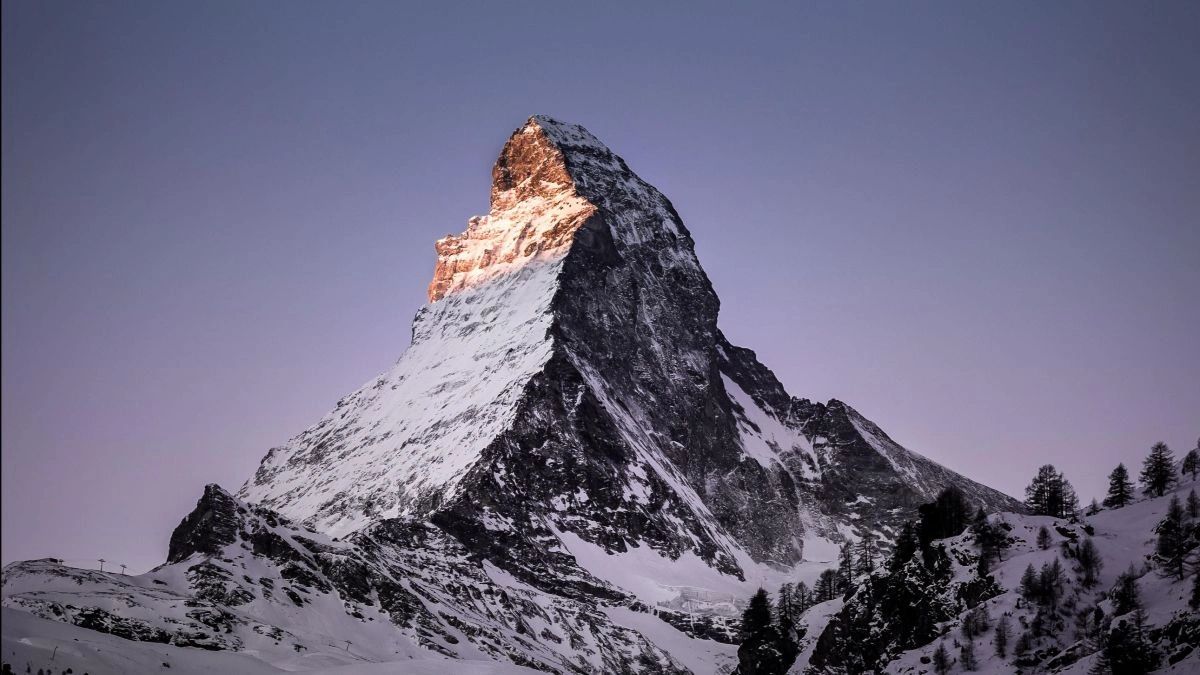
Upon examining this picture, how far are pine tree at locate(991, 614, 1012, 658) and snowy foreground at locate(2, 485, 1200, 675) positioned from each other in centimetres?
57

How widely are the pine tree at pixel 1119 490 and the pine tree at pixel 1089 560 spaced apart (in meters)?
21.2

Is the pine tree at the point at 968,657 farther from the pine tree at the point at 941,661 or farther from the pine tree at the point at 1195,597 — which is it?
the pine tree at the point at 1195,597

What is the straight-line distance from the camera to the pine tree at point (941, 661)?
12050 centimetres

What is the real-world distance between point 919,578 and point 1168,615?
3552 centimetres

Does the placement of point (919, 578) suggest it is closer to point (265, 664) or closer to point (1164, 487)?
point (1164, 487)

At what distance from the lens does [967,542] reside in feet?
443

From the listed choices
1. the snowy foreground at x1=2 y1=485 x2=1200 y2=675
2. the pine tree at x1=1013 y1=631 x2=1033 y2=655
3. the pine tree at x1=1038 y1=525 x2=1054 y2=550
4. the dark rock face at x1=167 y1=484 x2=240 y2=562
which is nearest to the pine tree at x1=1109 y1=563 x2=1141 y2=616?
the snowy foreground at x1=2 y1=485 x2=1200 y2=675

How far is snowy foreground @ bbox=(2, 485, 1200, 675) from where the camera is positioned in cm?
10738

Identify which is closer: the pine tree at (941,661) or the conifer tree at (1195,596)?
the conifer tree at (1195,596)

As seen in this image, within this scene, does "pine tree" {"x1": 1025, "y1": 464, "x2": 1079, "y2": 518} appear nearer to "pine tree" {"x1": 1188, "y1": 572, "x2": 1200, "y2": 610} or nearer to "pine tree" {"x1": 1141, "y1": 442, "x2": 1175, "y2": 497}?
"pine tree" {"x1": 1141, "y1": 442, "x2": 1175, "y2": 497}

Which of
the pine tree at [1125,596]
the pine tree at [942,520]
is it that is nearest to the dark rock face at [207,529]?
the pine tree at [942,520]

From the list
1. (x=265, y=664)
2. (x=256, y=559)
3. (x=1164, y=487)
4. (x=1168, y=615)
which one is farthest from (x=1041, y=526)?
(x=256, y=559)

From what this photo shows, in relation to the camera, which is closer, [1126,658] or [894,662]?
[1126,658]

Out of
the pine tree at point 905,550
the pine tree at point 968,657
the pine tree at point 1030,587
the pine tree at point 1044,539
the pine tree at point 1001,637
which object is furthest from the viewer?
the pine tree at point 905,550
